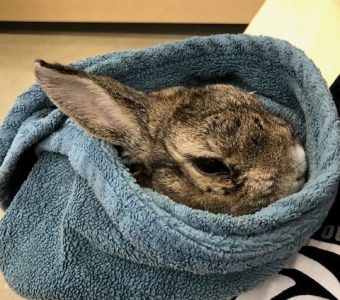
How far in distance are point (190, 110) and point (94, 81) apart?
0.16 meters

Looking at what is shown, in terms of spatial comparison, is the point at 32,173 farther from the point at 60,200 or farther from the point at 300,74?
the point at 300,74

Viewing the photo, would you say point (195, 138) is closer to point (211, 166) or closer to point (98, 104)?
point (211, 166)

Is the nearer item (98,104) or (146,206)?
(146,206)

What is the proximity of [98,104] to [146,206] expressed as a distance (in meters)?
0.23

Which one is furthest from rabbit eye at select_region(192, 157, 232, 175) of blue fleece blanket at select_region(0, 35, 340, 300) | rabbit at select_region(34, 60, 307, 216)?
blue fleece blanket at select_region(0, 35, 340, 300)

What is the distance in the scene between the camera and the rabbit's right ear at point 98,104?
84cm

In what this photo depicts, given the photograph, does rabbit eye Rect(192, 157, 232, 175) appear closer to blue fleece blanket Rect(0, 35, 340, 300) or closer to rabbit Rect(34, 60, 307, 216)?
rabbit Rect(34, 60, 307, 216)

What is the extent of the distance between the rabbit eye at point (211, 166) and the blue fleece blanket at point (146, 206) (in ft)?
0.35

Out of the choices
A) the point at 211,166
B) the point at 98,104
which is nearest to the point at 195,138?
the point at 211,166

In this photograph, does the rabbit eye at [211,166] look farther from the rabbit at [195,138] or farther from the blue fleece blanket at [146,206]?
the blue fleece blanket at [146,206]

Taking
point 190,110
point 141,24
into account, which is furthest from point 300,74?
point 141,24

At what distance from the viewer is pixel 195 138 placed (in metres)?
0.85

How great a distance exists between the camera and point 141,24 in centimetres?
268

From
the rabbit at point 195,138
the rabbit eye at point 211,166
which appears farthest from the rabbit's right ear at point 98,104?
the rabbit eye at point 211,166
